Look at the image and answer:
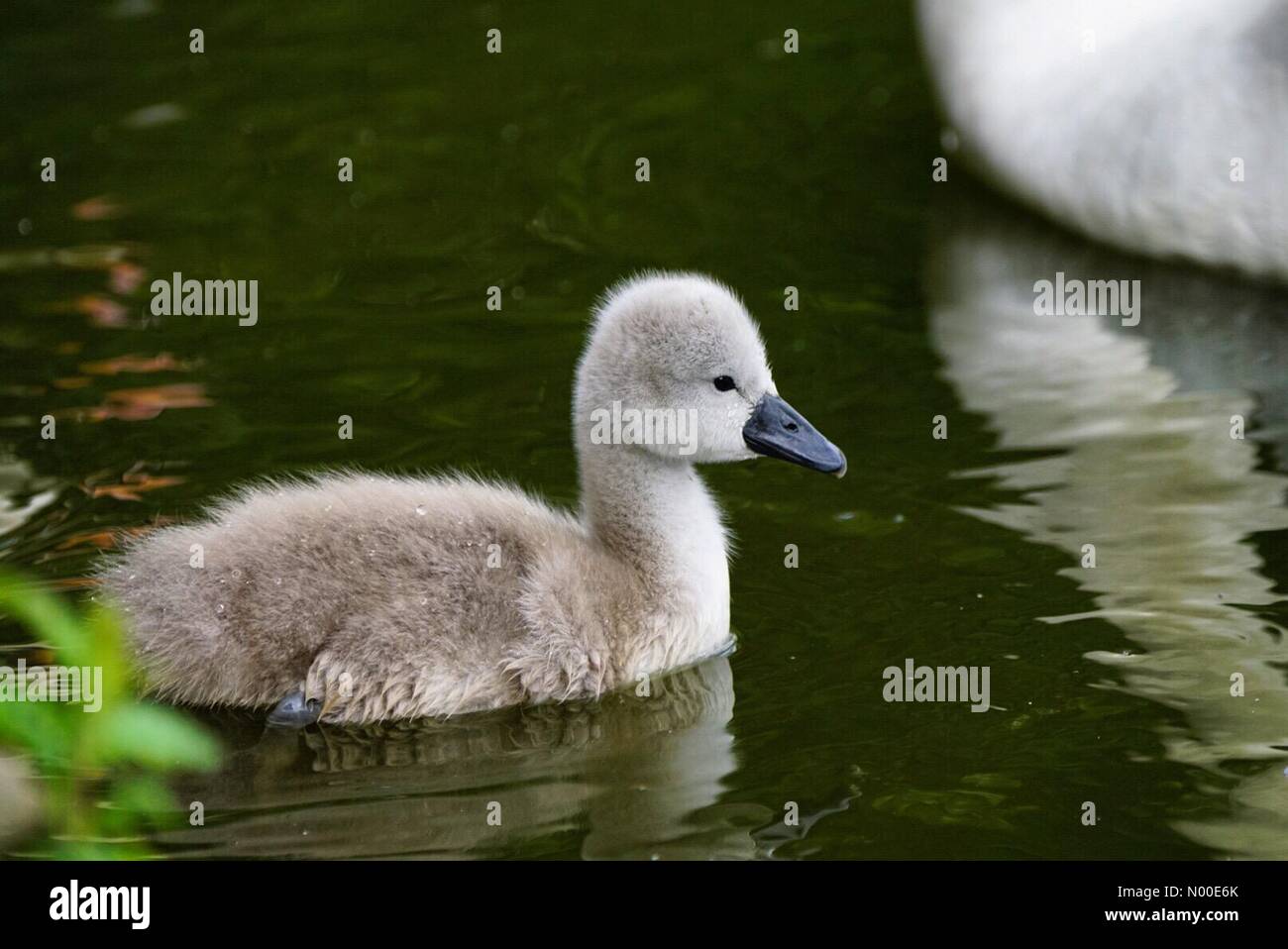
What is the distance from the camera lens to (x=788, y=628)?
5289mm

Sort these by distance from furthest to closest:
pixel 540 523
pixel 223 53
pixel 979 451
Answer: pixel 223 53 → pixel 979 451 → pixel 540 523

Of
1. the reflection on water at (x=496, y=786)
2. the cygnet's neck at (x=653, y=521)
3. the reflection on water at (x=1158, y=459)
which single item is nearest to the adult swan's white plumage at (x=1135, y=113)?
the reflection on water at (x=1158, y=459)

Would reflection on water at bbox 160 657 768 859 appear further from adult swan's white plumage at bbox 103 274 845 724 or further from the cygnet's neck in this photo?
the cygnet's neck

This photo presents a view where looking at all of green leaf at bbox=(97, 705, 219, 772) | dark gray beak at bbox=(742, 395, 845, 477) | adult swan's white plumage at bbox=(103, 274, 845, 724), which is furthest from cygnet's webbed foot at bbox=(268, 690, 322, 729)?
green leaf at bbox=(97, 705, 219, 772)

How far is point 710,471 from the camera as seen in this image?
615cm

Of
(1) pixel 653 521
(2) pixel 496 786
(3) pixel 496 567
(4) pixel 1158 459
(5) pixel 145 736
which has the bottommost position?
(2) pixel 496 786

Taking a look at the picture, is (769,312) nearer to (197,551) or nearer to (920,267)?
(920,267)

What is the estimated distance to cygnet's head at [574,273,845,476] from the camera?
16.9ft

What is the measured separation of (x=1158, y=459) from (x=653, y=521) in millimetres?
1721

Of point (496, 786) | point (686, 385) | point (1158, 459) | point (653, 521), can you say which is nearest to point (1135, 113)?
point (1158, 459)

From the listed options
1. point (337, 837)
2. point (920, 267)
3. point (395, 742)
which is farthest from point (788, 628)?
point (920, 267)

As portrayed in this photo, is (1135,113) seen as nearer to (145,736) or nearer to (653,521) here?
(653,521)

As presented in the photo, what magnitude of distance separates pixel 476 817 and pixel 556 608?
64 cm

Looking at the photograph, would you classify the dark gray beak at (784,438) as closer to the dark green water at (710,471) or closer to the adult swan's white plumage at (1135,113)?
the dark green water at (710,471)
